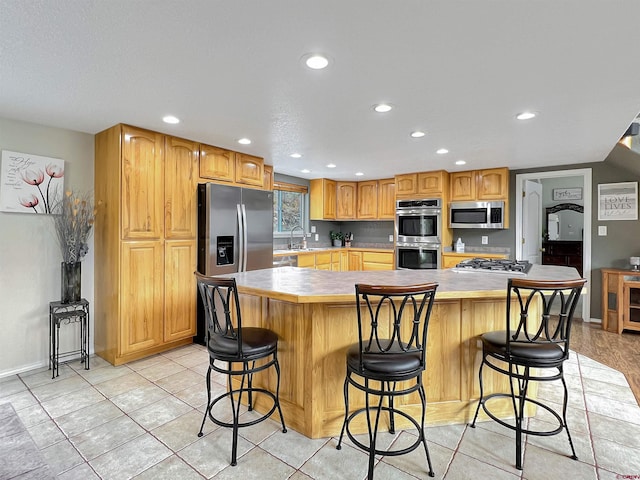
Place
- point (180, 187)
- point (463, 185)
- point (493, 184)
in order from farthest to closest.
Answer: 1. point (463, 185)
2. point (493, 184)
3. point (180, 187)

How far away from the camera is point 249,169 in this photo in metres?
4.31

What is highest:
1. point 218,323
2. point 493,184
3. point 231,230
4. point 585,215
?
point 493,184

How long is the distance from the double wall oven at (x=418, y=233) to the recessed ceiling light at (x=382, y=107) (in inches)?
116

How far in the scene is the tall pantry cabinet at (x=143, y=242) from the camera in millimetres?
3143

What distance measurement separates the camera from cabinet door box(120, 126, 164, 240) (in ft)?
10.3

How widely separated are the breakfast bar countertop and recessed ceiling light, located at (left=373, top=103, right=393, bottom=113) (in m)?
1.31

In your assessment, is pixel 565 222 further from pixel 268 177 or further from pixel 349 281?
pixel 349 281

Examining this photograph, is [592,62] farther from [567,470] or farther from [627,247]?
[627,247]

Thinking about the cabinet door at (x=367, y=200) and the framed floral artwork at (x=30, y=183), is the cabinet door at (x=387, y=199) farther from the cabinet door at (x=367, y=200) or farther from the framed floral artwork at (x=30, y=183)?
the framed floral artwork at (x=30, y=183)

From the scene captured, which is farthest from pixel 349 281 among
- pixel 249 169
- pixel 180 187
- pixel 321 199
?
pixel 321 199

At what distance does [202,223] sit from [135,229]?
68 centimetres

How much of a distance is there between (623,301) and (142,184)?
5.58 m

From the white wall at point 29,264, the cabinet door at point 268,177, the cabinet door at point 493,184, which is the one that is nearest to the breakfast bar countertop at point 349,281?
the white wall at point 29,264

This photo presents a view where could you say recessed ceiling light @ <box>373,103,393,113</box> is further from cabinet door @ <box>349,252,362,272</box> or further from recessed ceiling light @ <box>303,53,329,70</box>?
cabinet door @ <box>349,252,362,272</box>
